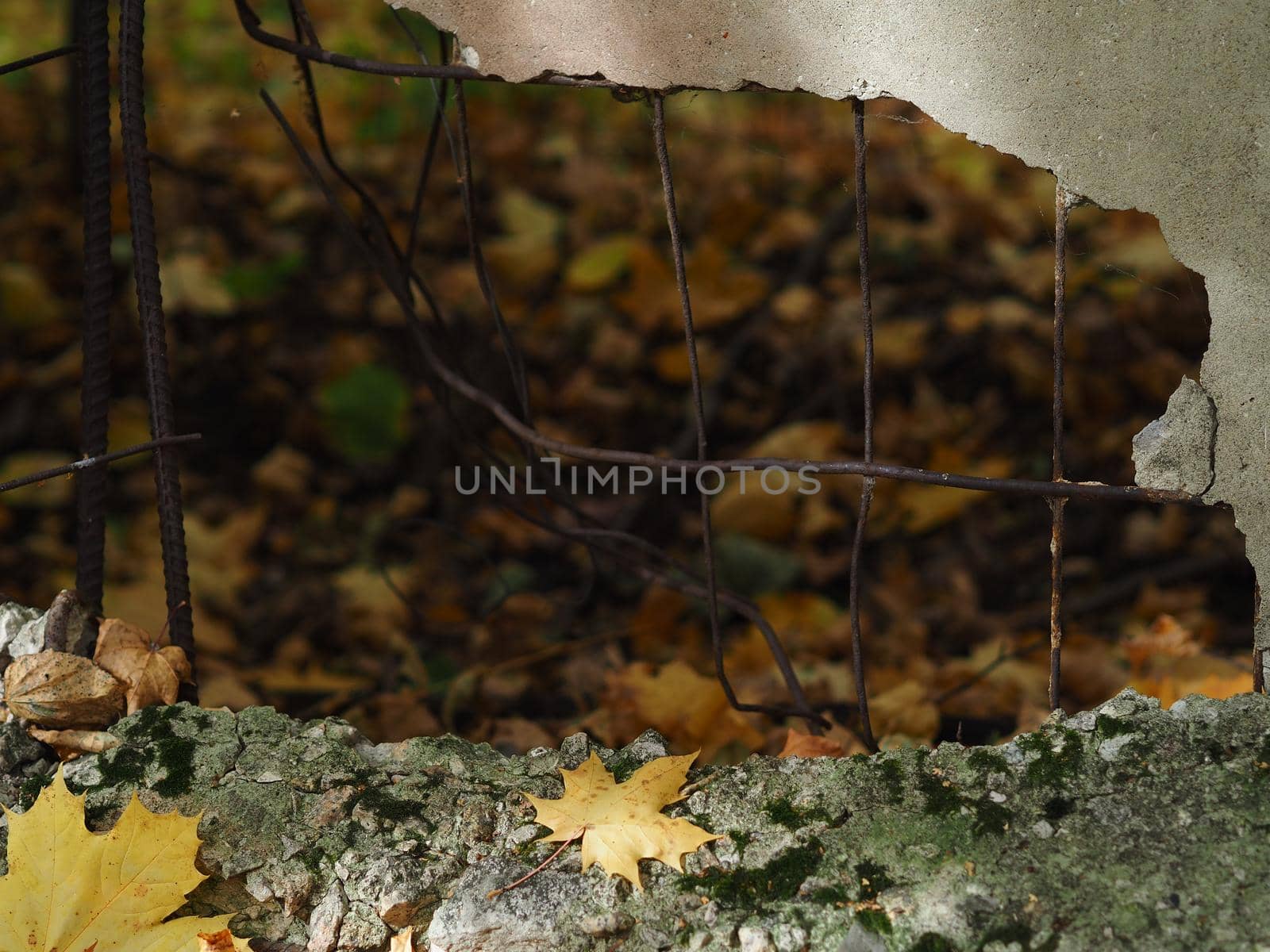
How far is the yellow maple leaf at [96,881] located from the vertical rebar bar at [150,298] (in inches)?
12.6

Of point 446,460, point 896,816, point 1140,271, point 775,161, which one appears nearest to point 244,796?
point 896,816

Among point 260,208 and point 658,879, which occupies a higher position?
point 260,208

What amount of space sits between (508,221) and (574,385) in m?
0.90

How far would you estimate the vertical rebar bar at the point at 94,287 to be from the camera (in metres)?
1.43

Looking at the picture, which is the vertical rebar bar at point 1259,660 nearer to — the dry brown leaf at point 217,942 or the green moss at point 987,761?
the green moss at point 987,761

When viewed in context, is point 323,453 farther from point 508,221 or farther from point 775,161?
point 775,161

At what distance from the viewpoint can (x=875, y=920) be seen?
1106mm

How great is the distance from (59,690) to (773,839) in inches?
35.2

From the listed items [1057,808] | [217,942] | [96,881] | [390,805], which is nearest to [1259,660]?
[1057,808]

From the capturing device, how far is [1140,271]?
131 inches

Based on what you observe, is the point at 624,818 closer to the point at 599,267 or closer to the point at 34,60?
the point at 34,60

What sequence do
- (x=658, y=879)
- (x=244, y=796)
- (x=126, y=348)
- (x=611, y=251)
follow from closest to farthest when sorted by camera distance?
(x=658, y=879) → (x=244, y=796) → (x=126, y=348) → (x=611, y=251)

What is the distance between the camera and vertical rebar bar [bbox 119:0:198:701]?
1433mm

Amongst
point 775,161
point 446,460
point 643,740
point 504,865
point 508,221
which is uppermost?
point 775,161
